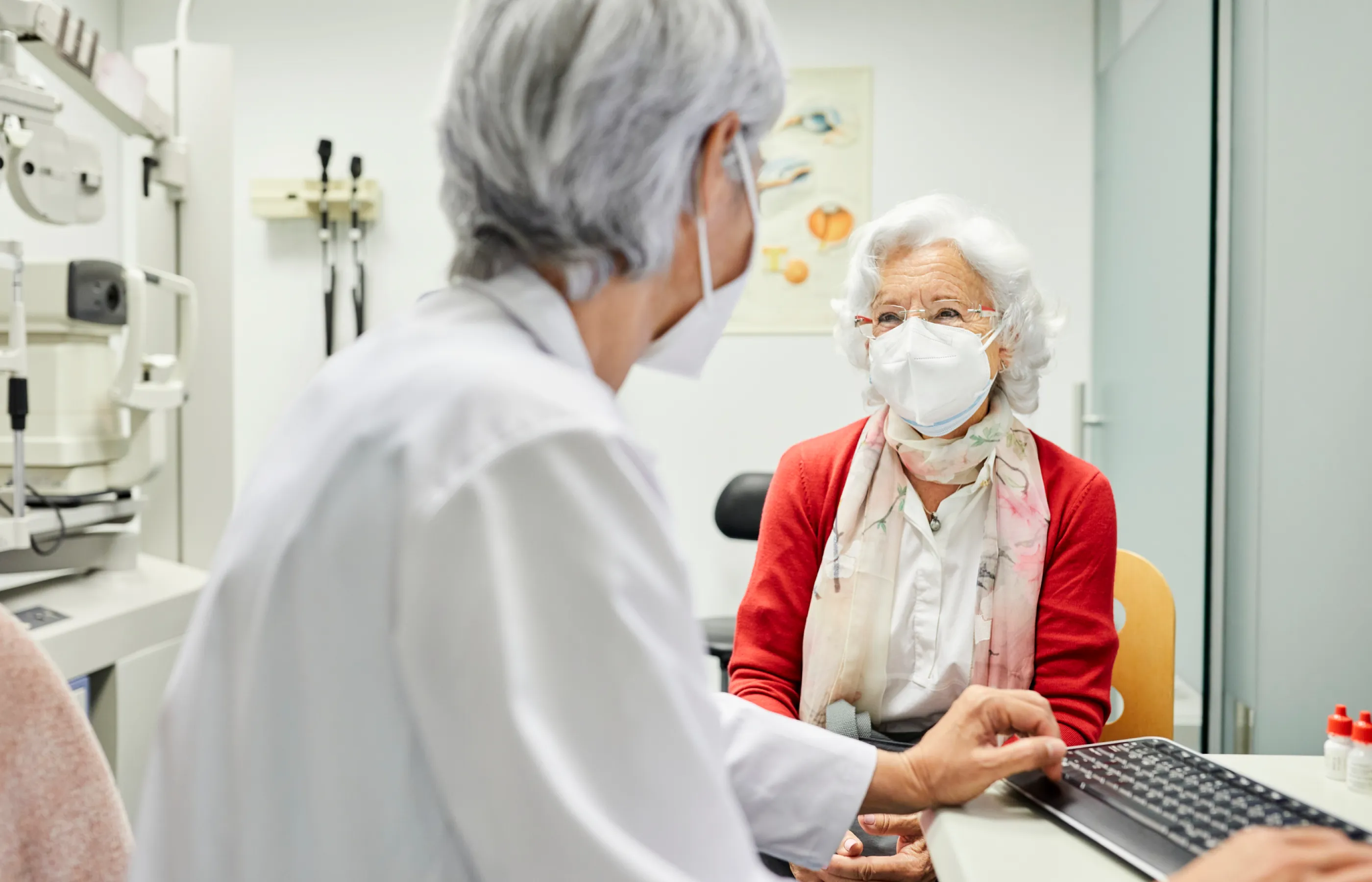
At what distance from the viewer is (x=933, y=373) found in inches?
51.8

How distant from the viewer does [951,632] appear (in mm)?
1278

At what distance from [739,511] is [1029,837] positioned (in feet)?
6.33

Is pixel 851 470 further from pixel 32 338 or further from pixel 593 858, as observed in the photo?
pixel 32 338

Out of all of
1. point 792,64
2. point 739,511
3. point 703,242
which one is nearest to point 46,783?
point 703,242

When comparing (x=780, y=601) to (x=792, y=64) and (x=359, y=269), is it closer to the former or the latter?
(x=792, y=64)

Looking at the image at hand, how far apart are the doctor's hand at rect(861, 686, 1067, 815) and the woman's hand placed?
219mm

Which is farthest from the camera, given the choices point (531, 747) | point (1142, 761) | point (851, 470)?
point (851, 470)

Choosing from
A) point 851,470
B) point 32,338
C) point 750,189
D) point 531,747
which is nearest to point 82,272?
point 32,338

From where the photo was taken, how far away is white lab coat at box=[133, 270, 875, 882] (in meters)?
0.46

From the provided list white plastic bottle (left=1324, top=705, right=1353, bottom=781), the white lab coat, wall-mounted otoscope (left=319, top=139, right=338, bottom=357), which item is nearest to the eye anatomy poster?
wall-mounted otoscope (left=319, top=139, right=338, bottom=357)

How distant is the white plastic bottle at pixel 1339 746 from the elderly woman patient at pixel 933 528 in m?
0.29

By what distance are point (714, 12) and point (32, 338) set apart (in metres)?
1.79

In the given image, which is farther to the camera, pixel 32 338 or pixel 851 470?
pixel 32 338

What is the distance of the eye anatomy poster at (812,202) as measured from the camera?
303 cm
